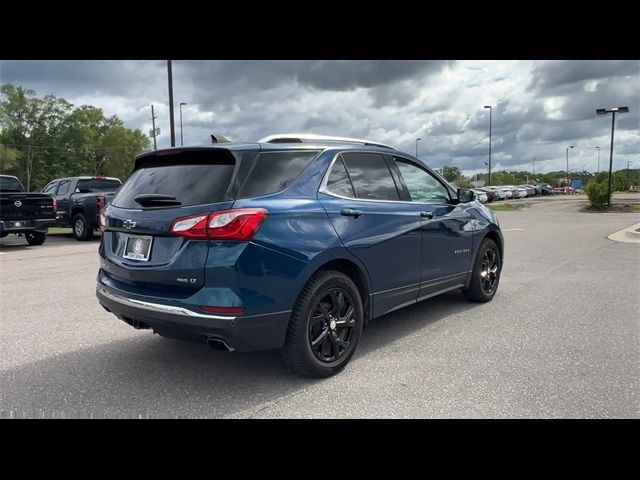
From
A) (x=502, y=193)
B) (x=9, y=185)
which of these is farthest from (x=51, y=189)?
(x=502, y=193)

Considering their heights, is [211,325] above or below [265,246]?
below

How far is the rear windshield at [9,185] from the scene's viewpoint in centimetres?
1337

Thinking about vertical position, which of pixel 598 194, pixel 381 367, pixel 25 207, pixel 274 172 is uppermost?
pixel 274 172

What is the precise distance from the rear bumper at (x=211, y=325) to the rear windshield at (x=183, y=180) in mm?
732

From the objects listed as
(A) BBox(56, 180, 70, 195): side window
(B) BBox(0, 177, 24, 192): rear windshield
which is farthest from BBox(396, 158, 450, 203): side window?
(A) BBox(56, 180, 70, 195): side window

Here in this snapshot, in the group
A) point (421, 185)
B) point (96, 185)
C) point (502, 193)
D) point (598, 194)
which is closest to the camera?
point (421, 185)

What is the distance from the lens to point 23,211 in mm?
12703

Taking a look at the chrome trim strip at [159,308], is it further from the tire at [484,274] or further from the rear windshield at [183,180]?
the tire at [484,274]

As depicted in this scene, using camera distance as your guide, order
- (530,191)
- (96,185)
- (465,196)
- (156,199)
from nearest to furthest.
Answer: (156,199), (465,196), (96,185), (530,191)

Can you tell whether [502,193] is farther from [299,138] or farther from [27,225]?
[299,138]

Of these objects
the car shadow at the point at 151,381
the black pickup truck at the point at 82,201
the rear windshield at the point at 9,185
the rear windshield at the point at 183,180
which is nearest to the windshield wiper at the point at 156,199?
the rear windshield at the point at 183,180

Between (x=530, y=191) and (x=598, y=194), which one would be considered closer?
(x=598, y=194)

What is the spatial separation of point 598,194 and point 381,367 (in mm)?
31500

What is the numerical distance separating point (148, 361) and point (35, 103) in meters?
77.8
